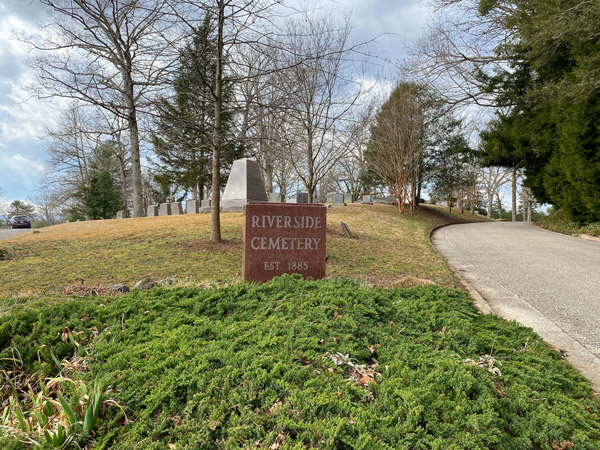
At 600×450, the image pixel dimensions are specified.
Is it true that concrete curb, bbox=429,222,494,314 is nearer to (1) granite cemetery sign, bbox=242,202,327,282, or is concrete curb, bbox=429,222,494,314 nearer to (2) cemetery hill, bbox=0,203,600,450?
(2) cemetery hill, bbox=0,203,600,450

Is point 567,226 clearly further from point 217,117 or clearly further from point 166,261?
point 166,261

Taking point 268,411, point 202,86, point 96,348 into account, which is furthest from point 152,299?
point 202,86

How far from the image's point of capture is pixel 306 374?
198 cm

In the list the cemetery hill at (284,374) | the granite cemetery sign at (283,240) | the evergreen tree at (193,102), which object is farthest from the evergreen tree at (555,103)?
the cemetery hill at (284,374)

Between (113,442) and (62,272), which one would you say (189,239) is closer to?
(62,272)

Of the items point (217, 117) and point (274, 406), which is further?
point (217, 117)

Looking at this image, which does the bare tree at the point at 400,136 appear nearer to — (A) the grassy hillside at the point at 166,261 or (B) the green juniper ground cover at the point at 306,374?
(A) the grassy hillside at the point at 166,261

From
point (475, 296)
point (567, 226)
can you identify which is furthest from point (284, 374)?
point (567, 226)

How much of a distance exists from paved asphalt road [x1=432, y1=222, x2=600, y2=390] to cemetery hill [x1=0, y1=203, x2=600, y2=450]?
61cm

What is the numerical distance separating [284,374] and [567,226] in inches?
667

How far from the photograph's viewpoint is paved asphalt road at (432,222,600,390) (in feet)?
10.8

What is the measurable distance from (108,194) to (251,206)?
27.4m

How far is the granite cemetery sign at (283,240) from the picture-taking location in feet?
14.2

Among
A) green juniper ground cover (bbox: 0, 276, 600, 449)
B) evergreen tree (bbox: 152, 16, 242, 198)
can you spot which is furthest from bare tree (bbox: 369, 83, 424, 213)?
green juniper ground cover (bbox: 0, 276, 600, 449)
